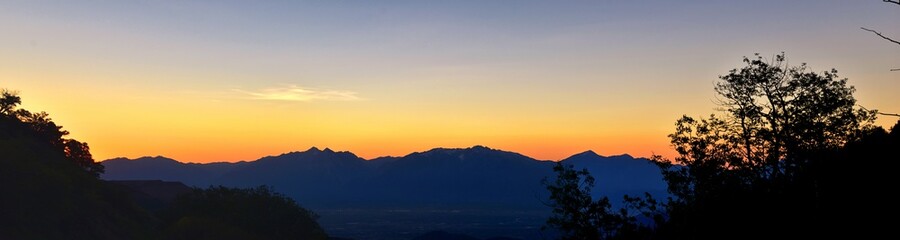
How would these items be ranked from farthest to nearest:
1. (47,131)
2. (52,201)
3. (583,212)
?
1. (47,131)
2. (52,201)
3. (583,212)

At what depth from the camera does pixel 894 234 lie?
21781 millimetres

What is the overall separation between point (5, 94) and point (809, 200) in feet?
409

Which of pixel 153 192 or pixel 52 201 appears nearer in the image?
pixel 52 201

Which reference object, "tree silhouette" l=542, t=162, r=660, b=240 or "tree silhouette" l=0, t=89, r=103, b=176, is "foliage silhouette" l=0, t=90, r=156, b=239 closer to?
"tree silhouette" l=0, t=89, r=103, b=176

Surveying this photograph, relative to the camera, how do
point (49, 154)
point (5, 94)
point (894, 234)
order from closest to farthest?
point (894, 234) < point (49, 154) < point (5, 94)

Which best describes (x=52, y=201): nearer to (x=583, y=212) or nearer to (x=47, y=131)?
(x=47, y=131)

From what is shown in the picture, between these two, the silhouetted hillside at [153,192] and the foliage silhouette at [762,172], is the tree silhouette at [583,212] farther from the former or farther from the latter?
the silhouetted hillside at [153,192]

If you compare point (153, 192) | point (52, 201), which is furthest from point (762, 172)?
point (153, 192)

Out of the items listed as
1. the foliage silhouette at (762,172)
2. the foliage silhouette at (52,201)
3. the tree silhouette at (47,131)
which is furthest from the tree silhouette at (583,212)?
the tree silhouette at (47,131)

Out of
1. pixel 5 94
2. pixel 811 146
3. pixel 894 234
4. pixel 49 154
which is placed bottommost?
pixel 894 234

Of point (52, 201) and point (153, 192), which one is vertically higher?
point (153, 192)

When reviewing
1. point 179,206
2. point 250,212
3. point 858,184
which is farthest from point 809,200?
point 179,206

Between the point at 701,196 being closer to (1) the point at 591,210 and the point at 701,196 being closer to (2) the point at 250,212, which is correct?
(1) the point at 591,210

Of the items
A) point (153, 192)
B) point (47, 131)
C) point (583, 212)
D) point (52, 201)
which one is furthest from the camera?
point (153, 192)
